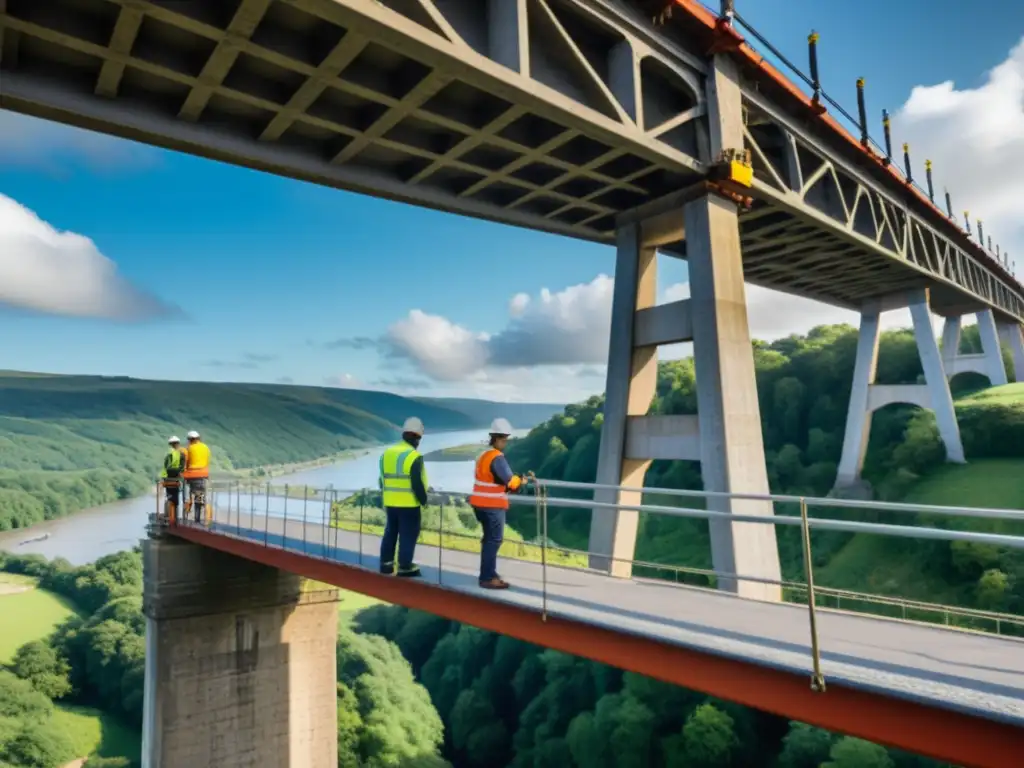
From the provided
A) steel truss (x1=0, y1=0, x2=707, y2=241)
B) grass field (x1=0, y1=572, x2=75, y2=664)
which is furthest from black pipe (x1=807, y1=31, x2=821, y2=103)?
grass field (x1=0, y1=572, x2=75, y2=664)

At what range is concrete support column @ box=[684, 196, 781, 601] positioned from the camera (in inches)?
385

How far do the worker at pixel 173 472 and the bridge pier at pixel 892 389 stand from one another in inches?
961

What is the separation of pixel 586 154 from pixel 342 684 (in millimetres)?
29180

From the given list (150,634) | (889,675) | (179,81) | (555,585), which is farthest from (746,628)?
(150,634)

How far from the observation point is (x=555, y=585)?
7098mm

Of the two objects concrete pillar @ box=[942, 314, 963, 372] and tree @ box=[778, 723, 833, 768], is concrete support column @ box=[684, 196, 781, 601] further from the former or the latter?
concrete pillar @ box=[942, 314, 963, 372]

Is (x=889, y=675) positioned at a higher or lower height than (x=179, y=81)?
lower

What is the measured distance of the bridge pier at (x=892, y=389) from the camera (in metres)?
24.0

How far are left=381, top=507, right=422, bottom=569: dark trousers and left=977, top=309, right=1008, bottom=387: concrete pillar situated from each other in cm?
3232

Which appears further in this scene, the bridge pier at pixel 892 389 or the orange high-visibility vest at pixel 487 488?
the bridge pier at pixel 892 389

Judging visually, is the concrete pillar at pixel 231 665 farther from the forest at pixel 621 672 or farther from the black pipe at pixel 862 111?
the black pipe at pixel 862 111

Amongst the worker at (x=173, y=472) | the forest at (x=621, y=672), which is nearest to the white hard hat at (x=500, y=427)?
the forest at (x=621, y=672)

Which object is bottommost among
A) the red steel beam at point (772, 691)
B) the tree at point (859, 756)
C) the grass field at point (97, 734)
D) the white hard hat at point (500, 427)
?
the grass field at point (97, 734)

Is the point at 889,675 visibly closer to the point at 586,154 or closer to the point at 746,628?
the point at 746,628
